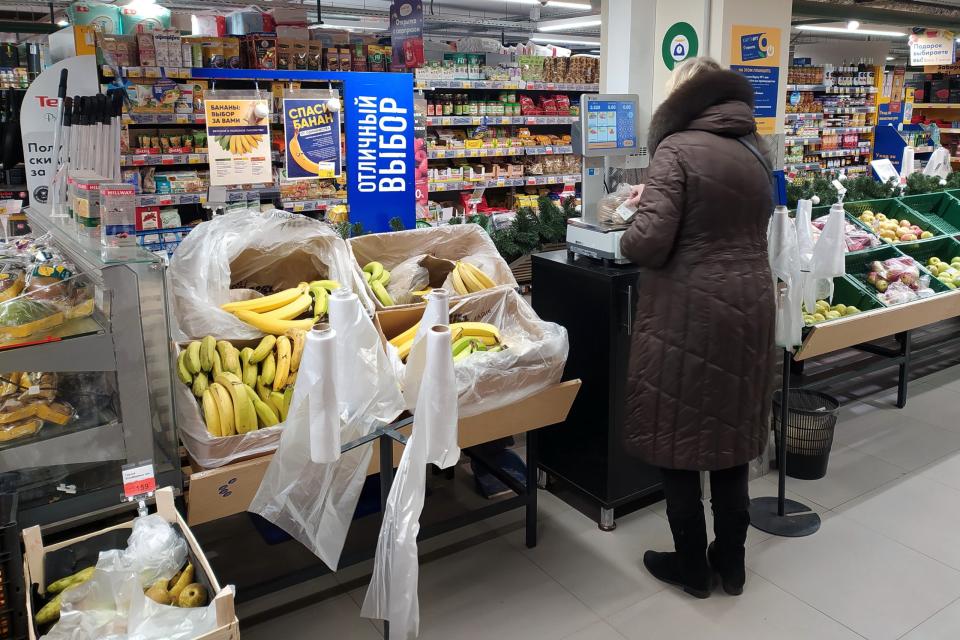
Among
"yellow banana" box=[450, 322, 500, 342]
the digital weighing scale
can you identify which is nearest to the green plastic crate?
the digital weighing scale

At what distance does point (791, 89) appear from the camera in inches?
435

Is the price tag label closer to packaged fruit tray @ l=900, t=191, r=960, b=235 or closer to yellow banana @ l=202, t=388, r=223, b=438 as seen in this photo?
yellow banana @ l=202, t=388, r=223, b=438

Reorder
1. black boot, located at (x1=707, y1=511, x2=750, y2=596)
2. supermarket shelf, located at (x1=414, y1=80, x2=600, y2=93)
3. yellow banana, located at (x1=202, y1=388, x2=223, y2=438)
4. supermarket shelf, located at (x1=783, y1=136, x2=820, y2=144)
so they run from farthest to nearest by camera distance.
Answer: supermarket shelf, located at (x1=783, y1=136, x2=820, y2=144) < supermarket shelf, located at (x1=414, y1=80, x2=600, y2=93) < black boot, located at (x1=707, y1=511, x2=750, y2=596) < yellow banana, located at (x1=202, y1=388, x2=223, y2=438)

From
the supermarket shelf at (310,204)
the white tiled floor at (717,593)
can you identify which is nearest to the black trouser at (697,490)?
the white tiled floor at (717,593)

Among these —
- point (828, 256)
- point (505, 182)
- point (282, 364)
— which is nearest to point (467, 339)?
point (282, 364)

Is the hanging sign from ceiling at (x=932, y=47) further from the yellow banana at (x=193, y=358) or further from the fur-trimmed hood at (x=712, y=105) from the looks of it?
the yellow banana at (x=193, y=358)

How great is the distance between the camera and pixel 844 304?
4578mm

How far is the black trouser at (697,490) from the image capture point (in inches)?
108

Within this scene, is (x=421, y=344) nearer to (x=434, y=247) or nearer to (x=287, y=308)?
(x=287, y=308)

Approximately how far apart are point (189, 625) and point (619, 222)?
84.6 inches

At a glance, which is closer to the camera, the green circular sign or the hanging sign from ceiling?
the green circular sign

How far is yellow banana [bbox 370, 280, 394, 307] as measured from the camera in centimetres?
320

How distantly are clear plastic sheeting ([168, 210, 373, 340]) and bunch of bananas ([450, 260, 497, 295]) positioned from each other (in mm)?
438

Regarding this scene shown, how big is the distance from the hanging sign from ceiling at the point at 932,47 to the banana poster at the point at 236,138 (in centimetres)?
971
